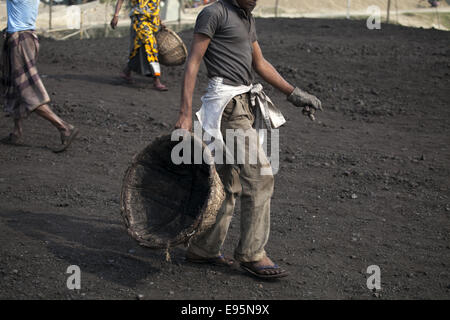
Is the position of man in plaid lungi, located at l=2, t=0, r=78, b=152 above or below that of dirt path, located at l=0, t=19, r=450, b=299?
above

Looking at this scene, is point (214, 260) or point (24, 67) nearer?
point (214, 260)

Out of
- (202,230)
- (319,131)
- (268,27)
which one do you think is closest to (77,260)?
(202,230)

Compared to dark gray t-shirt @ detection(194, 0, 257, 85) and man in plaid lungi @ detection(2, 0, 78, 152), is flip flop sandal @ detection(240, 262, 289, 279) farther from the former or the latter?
man in plaid lungi @ detection(2, 0, 78, 152)

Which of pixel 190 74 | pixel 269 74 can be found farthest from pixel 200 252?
pixel 269 74

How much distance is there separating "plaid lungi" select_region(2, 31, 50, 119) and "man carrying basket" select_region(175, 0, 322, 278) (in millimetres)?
2819

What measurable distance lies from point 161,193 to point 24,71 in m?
2.64

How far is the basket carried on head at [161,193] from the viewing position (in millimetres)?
3844

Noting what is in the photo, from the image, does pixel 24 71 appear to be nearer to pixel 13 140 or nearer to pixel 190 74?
pixel 13 140

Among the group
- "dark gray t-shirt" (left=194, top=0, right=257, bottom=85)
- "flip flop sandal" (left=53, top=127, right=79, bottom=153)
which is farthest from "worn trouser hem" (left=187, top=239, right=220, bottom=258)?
"flip flop sandal" (left=53, top=127, right=79, bottom=153)

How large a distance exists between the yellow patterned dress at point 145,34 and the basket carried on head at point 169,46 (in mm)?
77

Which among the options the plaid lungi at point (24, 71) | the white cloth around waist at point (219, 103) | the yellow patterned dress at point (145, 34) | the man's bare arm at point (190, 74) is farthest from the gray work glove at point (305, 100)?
the yellow patterned dress at point (145, 34)

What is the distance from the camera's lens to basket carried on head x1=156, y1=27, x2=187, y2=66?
8289 mm

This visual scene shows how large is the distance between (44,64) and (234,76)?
7.07m

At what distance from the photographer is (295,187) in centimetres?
546
